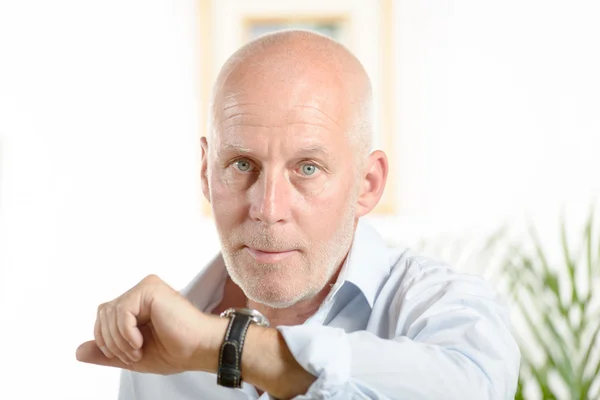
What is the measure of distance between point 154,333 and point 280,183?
28cm

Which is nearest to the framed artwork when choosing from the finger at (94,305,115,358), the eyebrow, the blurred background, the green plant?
the blurred background

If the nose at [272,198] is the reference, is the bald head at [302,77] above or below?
above

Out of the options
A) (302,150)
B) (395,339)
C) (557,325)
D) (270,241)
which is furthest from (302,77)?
(557,325)

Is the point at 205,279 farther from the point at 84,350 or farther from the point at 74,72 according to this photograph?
the point at 74,72

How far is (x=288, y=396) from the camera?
0.90 meters

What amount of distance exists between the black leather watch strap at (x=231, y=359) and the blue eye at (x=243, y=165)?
32cm

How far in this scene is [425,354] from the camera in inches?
36.2

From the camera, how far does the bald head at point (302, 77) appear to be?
1.14 m

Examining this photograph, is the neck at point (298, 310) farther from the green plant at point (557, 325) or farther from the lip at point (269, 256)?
the green plant at point (557, 325)

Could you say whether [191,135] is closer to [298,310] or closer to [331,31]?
[331,31]

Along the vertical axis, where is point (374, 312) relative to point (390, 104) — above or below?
below

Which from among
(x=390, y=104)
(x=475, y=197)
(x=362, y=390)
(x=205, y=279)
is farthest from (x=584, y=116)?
(x=362, y=390)

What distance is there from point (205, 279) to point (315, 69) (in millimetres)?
501

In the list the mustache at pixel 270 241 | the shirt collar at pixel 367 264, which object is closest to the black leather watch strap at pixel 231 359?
the mustache at pixel 270 241
